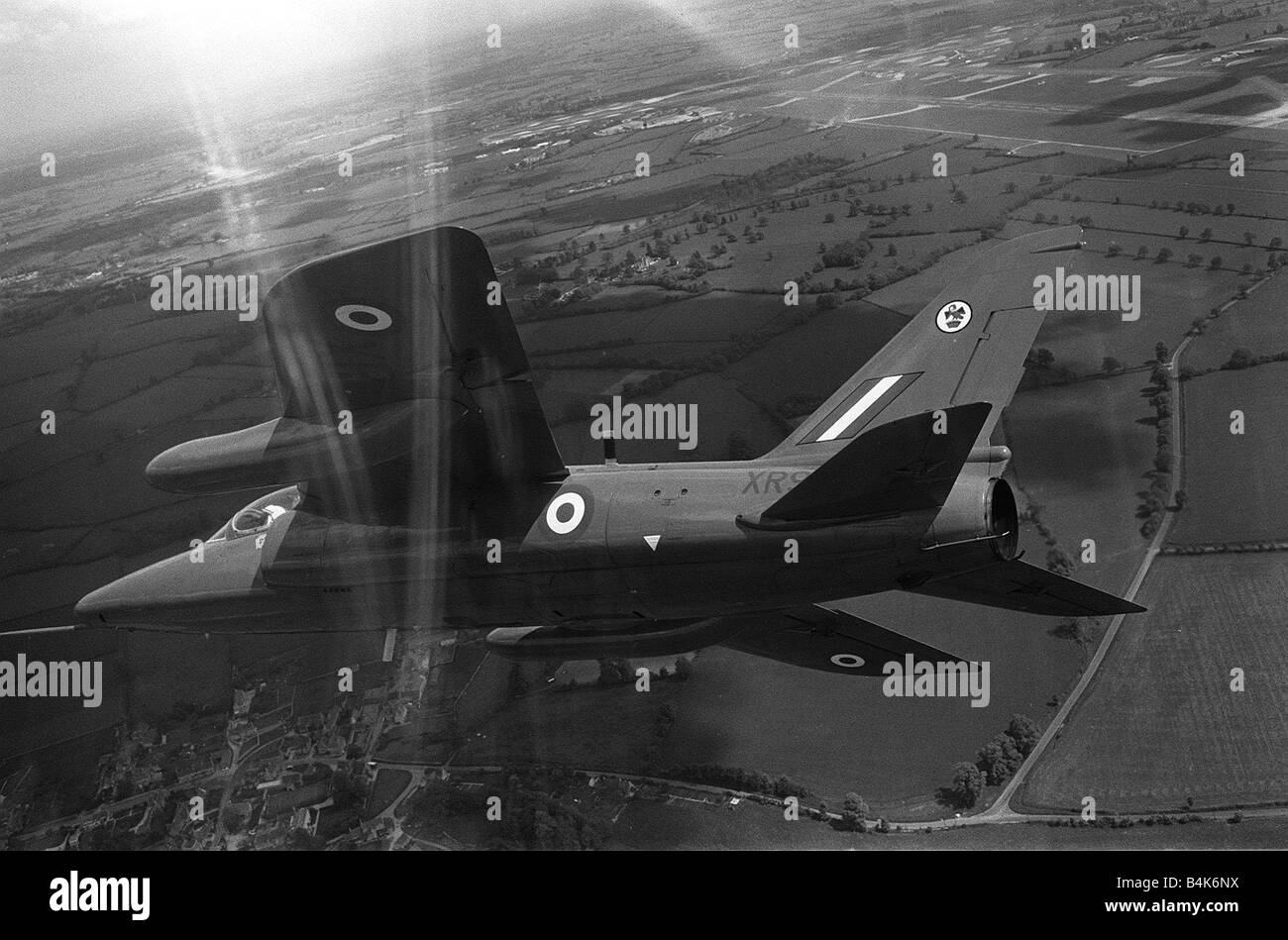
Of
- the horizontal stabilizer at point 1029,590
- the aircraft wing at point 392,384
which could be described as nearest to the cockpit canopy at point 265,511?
the aircraft wing at point 392,384

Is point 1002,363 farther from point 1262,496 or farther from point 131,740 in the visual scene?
point 131,740

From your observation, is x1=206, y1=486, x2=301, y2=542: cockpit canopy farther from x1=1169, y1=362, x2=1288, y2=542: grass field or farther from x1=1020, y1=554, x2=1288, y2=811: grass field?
x1=1169, y1=362, x2=1288, y2=542: grass field

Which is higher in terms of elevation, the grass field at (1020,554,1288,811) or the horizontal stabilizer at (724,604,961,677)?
the horizontal stabilizer at (724,604,961,677)

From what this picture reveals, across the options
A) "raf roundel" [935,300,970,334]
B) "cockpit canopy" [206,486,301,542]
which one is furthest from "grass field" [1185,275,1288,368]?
"cockpit canopy" [206,486,301,542]

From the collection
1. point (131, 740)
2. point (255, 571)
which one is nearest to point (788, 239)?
point (131, 740)

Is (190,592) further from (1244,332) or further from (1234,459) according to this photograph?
(1244,332)
